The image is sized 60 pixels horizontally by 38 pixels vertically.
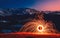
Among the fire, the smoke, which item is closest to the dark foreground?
the fire

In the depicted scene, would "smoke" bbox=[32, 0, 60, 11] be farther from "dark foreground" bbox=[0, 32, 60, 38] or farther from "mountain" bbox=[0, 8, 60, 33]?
"dark foreground" bbox=[0, 32, 60, 38]

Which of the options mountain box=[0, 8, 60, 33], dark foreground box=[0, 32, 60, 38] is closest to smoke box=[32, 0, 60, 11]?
mountain box=[0, 8, 60, 33]

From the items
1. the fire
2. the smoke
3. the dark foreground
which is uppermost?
the smoke

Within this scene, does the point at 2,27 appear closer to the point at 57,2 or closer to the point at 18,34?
the point at 18,34

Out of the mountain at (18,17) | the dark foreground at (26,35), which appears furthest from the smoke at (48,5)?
the dark foreground at (26,35)

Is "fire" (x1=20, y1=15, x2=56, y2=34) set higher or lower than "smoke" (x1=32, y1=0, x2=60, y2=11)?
lower

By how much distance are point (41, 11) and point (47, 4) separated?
12cm

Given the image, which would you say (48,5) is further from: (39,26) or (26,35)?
(26,35)

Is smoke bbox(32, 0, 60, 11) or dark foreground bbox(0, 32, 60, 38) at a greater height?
smoke bbox(32, 0, 60, 11)

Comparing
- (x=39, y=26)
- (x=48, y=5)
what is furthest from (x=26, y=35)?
(x=48, y=5)

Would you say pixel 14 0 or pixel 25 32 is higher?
pixel 14 0

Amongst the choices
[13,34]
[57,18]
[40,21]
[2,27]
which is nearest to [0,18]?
[2,27]

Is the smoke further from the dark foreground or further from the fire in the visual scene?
the dark foreground

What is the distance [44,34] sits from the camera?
2311mm
